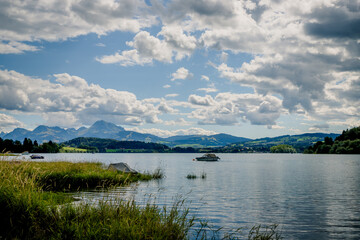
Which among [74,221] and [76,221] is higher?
[76,221]

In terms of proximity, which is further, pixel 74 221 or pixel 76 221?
pixel 74 221

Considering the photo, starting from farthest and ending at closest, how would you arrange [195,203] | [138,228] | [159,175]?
[159,175]
[195,203]
[138,228]

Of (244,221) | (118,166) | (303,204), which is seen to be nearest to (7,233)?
(244,221)

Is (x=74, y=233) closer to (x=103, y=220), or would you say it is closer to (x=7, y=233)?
(x=103, y=220)

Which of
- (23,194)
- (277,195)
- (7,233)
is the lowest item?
(277,195)

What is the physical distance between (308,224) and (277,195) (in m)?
14.9

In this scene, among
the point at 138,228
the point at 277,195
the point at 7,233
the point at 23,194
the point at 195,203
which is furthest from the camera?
the point at 277,195

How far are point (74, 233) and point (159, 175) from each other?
4282 centimetres

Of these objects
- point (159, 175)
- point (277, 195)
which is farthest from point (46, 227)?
point (159, 175)

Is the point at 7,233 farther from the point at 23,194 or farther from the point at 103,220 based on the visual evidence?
the point at 103,220

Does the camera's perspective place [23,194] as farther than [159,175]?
No

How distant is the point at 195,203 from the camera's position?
27672 mm

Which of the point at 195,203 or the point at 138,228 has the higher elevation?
the point at 138,228

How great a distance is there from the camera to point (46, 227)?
12.4 m
